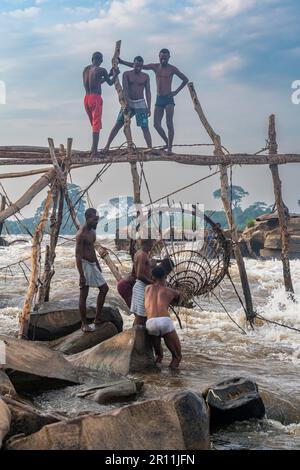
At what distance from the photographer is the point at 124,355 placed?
7.31m

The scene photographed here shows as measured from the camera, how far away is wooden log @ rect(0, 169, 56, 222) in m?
8.62

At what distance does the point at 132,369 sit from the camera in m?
7.26

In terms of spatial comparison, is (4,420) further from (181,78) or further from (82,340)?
(181,78)

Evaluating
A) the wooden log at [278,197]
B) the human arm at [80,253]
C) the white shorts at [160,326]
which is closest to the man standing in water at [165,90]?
the wooden log at [278,197]

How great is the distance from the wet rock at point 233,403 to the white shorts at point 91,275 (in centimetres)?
269

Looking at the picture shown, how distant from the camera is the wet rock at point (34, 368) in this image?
6.33 metres

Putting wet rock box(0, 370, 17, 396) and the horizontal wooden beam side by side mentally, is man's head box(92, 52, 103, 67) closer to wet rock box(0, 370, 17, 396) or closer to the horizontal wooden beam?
the horizontal wooden beam

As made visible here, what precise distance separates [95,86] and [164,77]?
1.30 meters

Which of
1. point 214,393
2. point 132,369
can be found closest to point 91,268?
point 132,369

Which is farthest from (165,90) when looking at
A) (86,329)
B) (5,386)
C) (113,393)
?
(5,386)

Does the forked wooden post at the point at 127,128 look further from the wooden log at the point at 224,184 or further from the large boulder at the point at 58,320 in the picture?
the large boulder at the point at 58,320
